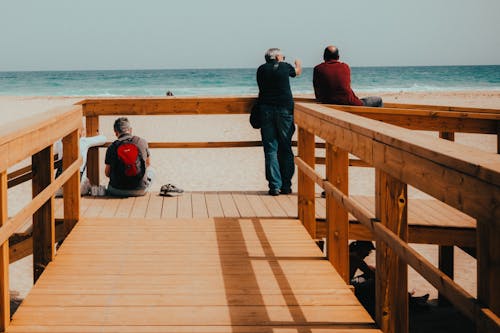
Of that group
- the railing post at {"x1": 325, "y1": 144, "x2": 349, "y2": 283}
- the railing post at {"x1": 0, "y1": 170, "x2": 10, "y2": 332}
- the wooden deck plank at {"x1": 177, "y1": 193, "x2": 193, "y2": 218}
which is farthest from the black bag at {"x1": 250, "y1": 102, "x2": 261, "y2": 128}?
the railing post at {"x1": 0, "y1": 170, "x2": 10, "y2": 332}

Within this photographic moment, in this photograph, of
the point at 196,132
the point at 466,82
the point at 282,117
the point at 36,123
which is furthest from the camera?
the point at 466,82

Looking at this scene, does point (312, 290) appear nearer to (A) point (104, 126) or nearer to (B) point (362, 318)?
(B) point (362, 318)

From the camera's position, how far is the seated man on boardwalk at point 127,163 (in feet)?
23.6

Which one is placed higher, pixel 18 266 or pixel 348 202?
pixel 348 202

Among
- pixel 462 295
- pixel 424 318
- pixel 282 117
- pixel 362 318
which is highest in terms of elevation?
pixel 282 117

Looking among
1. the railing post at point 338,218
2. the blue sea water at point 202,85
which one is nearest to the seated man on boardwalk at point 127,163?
the railing post at point 338,218

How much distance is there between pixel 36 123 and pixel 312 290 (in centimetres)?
187

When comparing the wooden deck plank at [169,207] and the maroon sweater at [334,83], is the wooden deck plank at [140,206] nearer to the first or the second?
the wooden deck plank at [169,207]

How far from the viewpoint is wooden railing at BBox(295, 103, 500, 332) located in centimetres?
216

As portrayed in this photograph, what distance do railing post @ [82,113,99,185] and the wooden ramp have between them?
210cm

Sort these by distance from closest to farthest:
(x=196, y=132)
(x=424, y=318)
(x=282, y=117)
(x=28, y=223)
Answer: (x=28, y=223) → (x=424, y=318) → (x=282, y=117) → (x=196, y=132)

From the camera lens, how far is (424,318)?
7.10 meters

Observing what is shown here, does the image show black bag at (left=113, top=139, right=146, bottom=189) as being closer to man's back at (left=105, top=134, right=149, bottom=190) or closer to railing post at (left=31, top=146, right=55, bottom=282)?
man's back at (left=105, top=134, right=149, bottom=190)

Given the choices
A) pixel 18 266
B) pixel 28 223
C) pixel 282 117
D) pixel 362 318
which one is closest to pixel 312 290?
pixel 362 318
